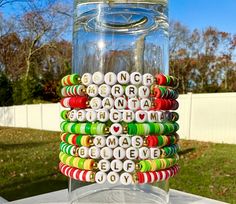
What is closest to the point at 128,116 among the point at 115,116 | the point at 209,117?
the point at 115,116

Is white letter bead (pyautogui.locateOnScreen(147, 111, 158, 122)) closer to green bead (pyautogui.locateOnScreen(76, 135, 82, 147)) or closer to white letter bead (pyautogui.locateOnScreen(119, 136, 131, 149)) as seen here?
white letter bead (pyautogui.locateOnScreen(119, 136, 131, 149))

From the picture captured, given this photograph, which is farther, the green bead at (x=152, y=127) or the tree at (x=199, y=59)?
the tree at (x=199, y=59)

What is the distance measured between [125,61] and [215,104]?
7.30 meters

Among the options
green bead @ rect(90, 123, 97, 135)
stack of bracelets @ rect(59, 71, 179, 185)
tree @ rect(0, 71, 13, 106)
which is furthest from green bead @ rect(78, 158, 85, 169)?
tree @ rect(0, 71, 13, 106)

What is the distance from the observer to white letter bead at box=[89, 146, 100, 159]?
1.12 meters

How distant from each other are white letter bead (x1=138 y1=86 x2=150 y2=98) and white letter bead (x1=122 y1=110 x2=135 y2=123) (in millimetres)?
70

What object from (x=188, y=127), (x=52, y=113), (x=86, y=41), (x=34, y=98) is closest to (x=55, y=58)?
(x=34, y=98)

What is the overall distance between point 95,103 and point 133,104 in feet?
0.41

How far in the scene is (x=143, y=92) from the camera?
114 centimetres

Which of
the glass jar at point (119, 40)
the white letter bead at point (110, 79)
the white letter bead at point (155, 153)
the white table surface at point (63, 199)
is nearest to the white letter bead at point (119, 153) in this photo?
the white letter bead at point (155, 153)

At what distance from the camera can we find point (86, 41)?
4.45 ft

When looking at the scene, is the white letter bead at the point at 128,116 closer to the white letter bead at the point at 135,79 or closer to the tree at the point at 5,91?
the white letter bead at the point at 135,79

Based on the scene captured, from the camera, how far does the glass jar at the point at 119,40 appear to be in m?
1.29

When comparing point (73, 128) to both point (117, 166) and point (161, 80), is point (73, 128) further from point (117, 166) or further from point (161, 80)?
point (161, 80)
